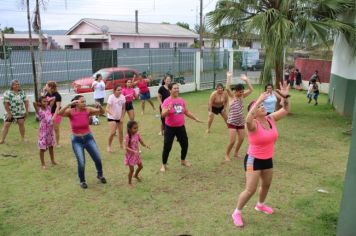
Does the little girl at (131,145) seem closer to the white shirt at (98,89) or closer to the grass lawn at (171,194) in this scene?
the grass lawn at (171,194)

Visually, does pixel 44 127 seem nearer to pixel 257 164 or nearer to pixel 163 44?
pixel 257 164

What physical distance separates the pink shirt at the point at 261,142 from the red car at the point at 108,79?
11.7 metres

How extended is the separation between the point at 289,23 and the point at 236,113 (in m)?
5.05

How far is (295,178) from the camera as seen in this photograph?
6727mm

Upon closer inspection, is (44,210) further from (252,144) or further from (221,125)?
(221,125)

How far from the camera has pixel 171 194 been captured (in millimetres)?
5984

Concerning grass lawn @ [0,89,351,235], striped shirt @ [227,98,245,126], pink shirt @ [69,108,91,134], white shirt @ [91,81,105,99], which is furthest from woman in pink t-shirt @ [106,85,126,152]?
white shirt @ [91,81,105,99]

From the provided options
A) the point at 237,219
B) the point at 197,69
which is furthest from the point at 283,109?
the point at 197,69

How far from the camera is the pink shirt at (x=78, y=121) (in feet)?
19.6

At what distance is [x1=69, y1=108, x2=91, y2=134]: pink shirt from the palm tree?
6804 millimetres

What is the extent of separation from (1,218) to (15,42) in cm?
2237

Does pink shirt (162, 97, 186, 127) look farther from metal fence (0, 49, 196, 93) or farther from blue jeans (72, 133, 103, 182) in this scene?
metal fence (0, 49, 196, 93)

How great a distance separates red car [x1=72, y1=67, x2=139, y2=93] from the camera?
15.3m

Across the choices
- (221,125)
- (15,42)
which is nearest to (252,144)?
(221,125)
